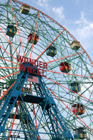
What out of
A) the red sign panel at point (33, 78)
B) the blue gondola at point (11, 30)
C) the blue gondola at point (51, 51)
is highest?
the blue gondola at point (11, 30)

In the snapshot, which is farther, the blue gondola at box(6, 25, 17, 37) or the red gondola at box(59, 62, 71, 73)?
the red gondola at box(59, 62, 71, 73)

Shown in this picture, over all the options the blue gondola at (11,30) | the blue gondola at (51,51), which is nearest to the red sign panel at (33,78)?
the blue gondola at (51,51)

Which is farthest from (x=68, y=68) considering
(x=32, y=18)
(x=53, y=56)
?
(x=32, y=18)

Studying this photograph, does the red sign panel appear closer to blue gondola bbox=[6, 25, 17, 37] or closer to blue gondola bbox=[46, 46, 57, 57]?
blue gondola bbox=[46, 46, 57, 57]

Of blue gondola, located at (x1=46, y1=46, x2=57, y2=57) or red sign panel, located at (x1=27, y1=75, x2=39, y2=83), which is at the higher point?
blue gondola, located at (x1=46, y1=46, x2=57, y2=57)

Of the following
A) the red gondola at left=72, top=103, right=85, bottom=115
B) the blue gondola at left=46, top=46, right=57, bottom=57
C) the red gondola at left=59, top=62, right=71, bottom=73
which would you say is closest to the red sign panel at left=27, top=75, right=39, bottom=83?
the blue gondola at left=46, top=46, right=57, bottom=57

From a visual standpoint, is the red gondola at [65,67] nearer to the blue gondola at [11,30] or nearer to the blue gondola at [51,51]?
the blue gondola at [51,51]

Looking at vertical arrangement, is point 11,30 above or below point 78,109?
above

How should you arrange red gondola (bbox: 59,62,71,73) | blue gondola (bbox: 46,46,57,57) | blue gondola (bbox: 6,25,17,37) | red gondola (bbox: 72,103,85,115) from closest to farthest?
1. blue gondola (bbox: 6,25,17,37)
2. red gondola (bbox: 72,103,85,115)
3. blue gondola (bbox: 46,46,57,57)
4. red gondola (bbox: 59,62,71,73)

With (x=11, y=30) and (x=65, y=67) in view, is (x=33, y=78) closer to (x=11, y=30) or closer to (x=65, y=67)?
(x=65, y=67)

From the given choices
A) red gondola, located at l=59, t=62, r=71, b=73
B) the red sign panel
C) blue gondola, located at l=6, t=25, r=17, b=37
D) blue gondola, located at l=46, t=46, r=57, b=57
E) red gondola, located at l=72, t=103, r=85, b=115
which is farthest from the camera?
red gondola, located at l=59, t=62, r=71, b=73

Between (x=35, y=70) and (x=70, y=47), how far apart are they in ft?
31.2

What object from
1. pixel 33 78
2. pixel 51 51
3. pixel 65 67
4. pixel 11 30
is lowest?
pixel 33 78

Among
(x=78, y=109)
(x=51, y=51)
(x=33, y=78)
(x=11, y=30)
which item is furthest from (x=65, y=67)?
(x=11, y=30)
